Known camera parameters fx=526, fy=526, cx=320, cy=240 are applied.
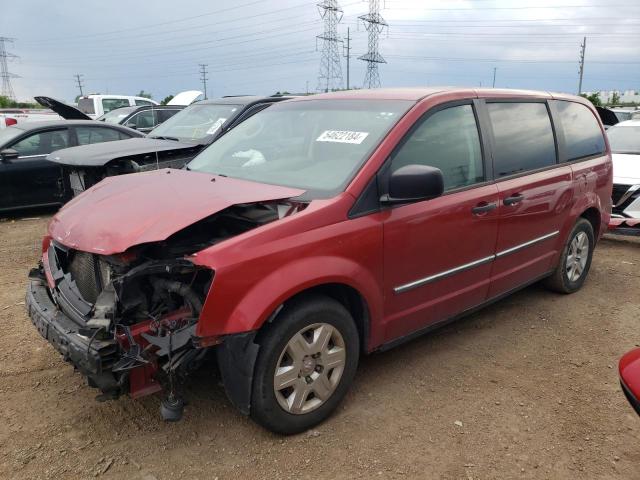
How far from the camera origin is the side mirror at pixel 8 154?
758 centimetres

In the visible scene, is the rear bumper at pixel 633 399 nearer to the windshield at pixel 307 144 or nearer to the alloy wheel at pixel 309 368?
the alloy wheel at pixel 309 368

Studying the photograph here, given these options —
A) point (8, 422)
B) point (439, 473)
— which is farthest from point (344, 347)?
point (8, 422)

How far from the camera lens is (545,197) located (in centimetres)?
410

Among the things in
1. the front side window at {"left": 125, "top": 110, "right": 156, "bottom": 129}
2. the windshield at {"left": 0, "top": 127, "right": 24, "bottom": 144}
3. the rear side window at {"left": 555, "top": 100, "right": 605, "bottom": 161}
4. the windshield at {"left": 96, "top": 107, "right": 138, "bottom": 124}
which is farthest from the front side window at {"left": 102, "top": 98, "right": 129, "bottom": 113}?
the rear side window at {"left": 555, "top": 100, "right": 605, "bottom": 161}

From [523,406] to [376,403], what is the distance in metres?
0.88

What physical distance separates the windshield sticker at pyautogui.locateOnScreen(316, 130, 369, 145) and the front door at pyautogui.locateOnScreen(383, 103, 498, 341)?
25 cm

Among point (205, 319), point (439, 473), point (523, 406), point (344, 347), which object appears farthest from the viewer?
point (523, 406)

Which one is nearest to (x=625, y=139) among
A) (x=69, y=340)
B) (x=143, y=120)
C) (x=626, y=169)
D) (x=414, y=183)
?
(x=626, y=169)

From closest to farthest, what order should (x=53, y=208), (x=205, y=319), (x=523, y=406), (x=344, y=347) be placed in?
(x=205, y=319), (x=344, y=347), (x=523, y=406), (x=53, y=208)

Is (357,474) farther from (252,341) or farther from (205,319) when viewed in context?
(205,319)

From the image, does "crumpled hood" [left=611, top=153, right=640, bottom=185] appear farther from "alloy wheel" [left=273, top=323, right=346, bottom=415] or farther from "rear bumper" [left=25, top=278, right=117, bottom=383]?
"rear bumper" [left=25, top=278, right=117, bottom=383]

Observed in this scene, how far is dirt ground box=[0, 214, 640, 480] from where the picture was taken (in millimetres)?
2635

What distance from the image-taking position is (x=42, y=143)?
26.2 feet

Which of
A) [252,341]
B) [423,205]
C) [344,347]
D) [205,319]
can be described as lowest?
[344,347]
